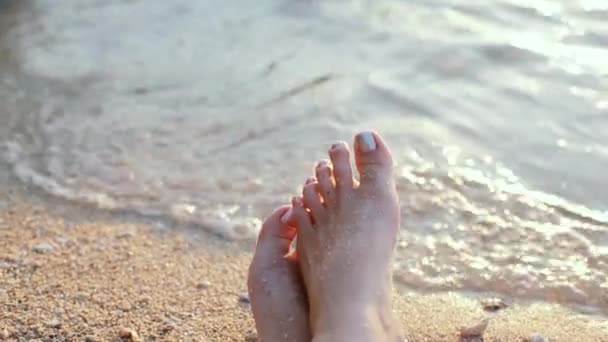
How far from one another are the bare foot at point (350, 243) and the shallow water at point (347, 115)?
37 centimetres

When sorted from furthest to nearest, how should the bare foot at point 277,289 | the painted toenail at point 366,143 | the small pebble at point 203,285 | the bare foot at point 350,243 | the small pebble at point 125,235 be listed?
the small pebble at point 125,235
the small pebble at point 203,285
the painted toenail at point 366,143
the bare foot at point 277,289
the bare foot at point 350,243

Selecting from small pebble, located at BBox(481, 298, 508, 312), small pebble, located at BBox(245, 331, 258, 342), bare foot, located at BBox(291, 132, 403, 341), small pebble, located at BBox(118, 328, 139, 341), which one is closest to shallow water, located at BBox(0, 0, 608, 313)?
small pebble, located at BBox(481, 298, 508, 312)

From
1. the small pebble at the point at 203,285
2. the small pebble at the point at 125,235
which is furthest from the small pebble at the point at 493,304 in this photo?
the small pebble at the point at 125,235

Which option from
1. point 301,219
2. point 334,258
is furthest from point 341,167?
point 334,258

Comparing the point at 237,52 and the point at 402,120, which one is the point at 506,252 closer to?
the point at 402,120

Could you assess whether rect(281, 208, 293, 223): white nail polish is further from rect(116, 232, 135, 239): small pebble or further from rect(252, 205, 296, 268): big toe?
rect(116, 232, 135, 239): small pebble

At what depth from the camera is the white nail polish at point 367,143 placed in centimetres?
252

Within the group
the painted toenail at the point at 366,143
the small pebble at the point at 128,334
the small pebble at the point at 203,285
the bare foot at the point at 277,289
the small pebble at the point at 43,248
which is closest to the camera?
the bare foot at the point at 277,289

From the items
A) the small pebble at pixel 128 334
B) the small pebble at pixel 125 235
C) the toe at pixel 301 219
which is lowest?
the small pebble at pixel 125 235

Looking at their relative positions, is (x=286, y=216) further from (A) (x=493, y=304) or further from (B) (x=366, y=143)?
(A) (x=493, y=304)

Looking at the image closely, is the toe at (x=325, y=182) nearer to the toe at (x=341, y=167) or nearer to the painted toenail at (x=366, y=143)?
the toe at (x=341, y=167)

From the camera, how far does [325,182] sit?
260 centimetres

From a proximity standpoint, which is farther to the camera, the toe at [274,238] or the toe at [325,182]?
the toe at [325,182]

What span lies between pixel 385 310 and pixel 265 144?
1.40 m
